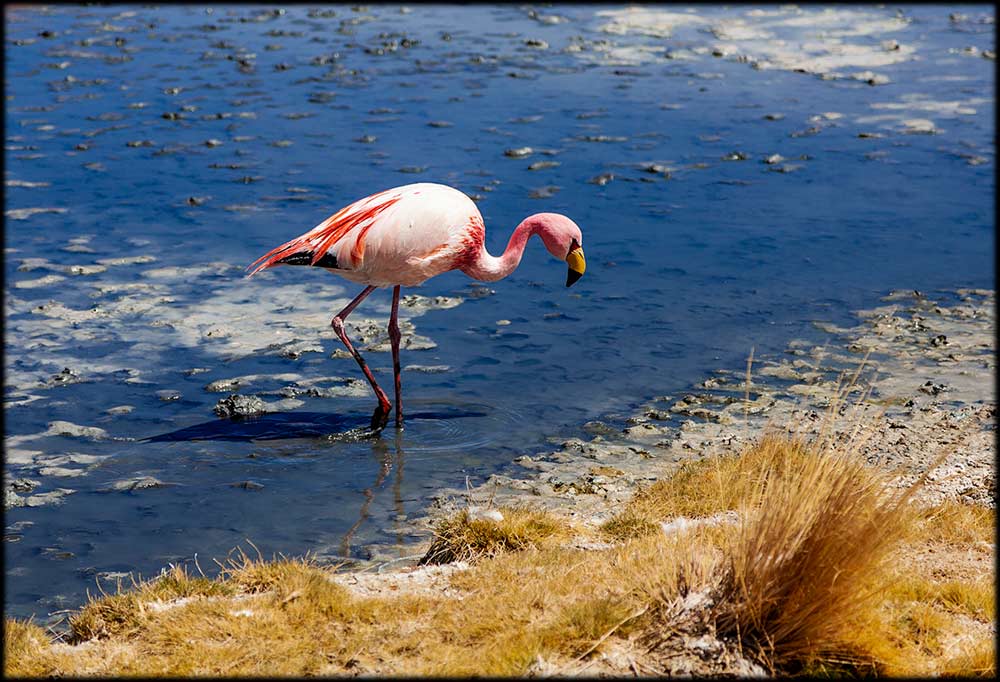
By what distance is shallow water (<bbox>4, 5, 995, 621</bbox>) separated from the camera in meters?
6.79

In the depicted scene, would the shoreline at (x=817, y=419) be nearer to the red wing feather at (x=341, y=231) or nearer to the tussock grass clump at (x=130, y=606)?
the tussock grass clump at (x=130, y=606)

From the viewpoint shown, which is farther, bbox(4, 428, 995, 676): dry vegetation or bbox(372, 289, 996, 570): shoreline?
bbox(372, 289, 996, 570): shoreline

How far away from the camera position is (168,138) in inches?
535

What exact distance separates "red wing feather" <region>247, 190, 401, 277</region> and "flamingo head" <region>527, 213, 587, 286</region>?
93cm

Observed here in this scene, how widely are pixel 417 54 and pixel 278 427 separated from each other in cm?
1167

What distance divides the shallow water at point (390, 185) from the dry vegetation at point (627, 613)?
3.35ft

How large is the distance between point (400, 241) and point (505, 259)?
77 cm

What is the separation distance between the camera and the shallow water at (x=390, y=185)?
6793 millimetres

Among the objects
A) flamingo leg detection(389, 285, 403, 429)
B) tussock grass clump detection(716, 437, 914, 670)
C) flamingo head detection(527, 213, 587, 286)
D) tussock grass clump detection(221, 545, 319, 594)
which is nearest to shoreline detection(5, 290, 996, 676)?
tussock grass clump detection(221, 545, 319, 594)

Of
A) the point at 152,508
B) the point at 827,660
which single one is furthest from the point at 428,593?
the point at 152,508

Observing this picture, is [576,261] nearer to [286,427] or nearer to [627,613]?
[286,427]

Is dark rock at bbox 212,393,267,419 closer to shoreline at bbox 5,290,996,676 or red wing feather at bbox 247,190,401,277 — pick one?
red wing feather at bbox 247,190,401,277

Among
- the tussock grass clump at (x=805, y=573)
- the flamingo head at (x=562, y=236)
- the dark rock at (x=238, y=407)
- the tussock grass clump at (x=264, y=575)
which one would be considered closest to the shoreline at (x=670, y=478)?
the tussock grass clump at (x=264, y=575)

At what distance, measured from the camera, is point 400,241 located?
7.18m
